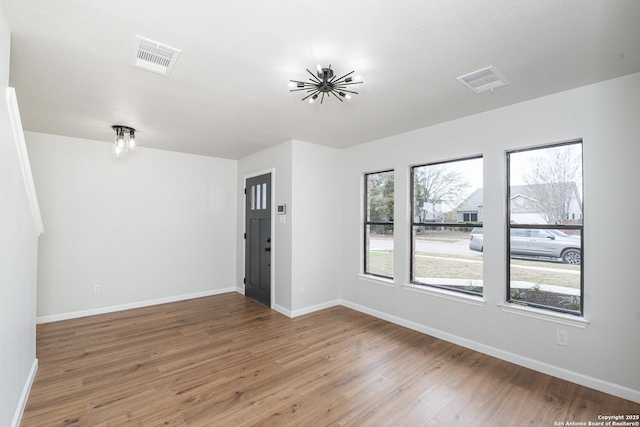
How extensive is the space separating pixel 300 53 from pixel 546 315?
3.05 metres

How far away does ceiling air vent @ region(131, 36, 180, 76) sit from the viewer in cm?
196

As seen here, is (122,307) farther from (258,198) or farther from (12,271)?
(12,271)

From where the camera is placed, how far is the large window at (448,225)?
10.9 feet

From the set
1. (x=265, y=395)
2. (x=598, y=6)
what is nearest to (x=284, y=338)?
(x=265, y=395)

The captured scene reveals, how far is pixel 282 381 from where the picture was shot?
2570 millimetres

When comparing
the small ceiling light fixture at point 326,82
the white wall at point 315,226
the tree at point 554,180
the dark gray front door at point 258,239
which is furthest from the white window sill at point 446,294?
the small ceiling light fixture at point 326,82

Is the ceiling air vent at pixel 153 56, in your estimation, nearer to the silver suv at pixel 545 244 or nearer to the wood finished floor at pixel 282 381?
A: the wood finished floor at pixel 282 381

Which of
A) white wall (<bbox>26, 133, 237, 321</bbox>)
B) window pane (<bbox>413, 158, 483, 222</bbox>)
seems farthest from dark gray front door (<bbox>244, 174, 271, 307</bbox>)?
window pane (<bbox>413, 158, 483, 222</bbox>)

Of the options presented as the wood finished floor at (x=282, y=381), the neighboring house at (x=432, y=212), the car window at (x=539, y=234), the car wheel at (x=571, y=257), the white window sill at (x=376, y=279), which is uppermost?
the neighboring house at (x=432, y=212)

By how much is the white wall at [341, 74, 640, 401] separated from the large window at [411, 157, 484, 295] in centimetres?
18

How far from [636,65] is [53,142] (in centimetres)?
616

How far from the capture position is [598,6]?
5.25 ft

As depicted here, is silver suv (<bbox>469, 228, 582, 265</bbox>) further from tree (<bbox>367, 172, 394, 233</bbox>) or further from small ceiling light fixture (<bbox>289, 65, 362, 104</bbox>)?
small ceiling light fixture (<bbox>289, 65, 362, 104</bbox>)

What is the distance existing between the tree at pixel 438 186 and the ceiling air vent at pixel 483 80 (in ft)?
3.76
